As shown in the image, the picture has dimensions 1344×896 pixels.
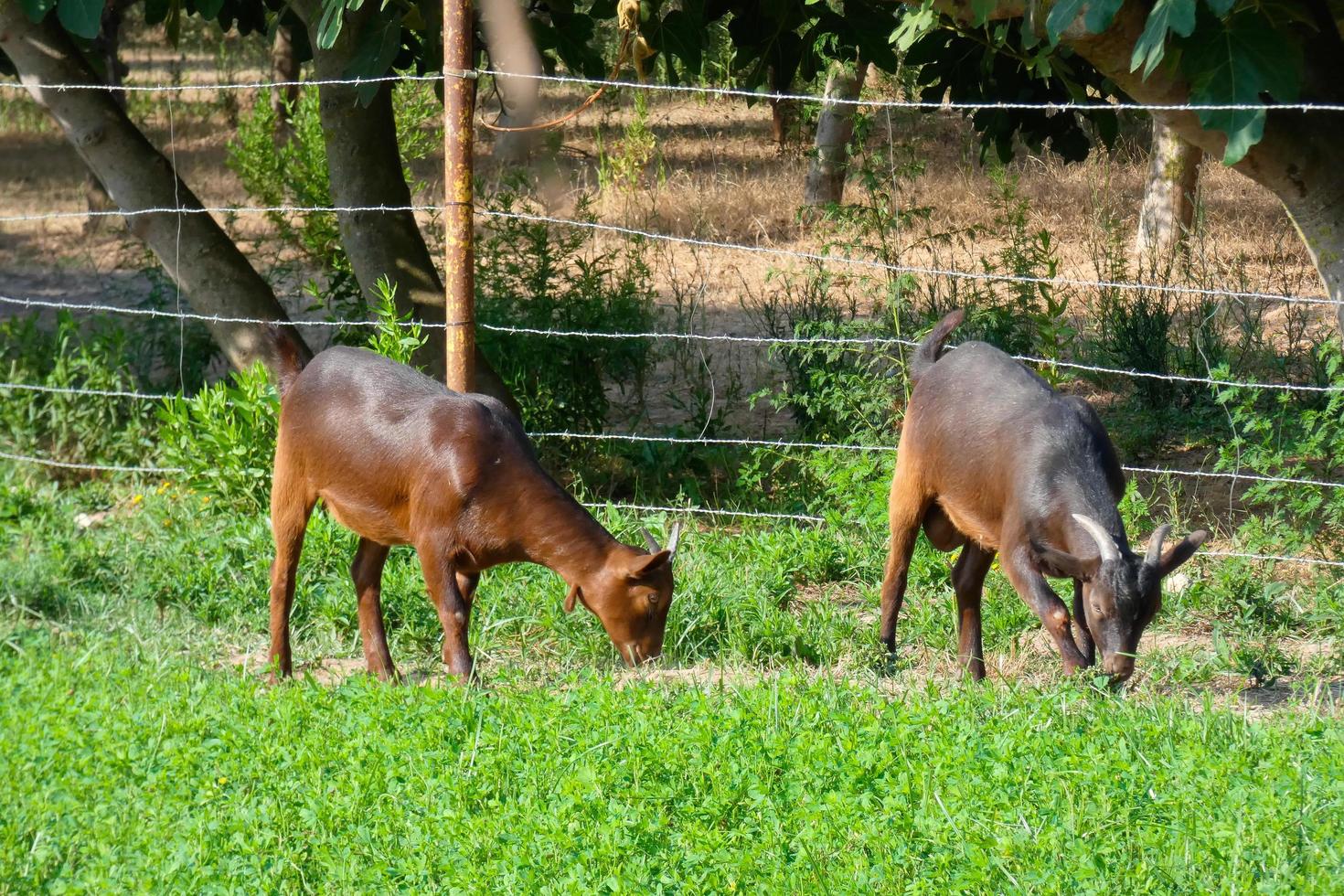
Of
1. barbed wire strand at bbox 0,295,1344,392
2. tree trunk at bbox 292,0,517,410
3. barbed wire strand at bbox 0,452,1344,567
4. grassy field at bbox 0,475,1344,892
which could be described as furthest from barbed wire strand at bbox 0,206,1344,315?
grassy field at bbox 0,475,1344,892

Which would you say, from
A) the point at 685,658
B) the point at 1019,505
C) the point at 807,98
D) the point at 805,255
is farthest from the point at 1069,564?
the point at 805,255

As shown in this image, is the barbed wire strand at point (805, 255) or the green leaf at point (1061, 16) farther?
the barbed wire strand at point (805, 255)

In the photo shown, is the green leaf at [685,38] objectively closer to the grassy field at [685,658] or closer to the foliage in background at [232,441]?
the grassy field at [685,658]

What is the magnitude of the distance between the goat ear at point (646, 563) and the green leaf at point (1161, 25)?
103 inches

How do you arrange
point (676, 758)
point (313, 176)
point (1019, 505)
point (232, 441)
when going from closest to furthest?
point (676, 758) → point (1019, 505) → point (232, 441) → point (313, 176)

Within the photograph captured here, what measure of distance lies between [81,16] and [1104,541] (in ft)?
17.6

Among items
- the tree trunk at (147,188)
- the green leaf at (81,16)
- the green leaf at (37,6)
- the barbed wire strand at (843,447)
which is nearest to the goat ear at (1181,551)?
the barbed wire strand at (843,447)

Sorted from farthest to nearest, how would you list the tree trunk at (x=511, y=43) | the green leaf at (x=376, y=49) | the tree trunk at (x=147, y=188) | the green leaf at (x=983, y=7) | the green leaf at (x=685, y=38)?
the tree trunk at (x=147, y=188) < the green leaf at (x=685, y=38) < the tree trunk at (x=511, y=43) < the green leaf at (x=376, y=49) < the green leaf at (x=983, y=7)

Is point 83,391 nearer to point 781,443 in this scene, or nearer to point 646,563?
point 781,443

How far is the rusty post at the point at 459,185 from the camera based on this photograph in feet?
21.1

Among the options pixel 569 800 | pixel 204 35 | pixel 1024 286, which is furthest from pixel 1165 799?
pixel 204 35

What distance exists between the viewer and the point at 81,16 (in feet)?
22.5

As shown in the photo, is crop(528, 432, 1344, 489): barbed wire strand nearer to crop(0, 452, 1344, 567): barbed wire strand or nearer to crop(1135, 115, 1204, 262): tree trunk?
crop(0, 452, 1344, 567): barbed wire strand

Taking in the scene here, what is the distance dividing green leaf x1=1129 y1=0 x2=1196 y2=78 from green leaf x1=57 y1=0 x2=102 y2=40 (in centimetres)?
483
